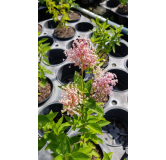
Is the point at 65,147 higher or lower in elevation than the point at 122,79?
higher

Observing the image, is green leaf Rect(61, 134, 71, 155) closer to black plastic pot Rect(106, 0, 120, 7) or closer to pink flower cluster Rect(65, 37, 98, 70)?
pink flower cluster Rect(65, 37, 98, 70)

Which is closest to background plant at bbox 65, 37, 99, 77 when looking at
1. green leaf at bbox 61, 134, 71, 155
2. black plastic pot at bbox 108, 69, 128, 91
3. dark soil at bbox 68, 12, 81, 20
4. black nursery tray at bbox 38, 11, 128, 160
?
green leaf at bbox 61, 134, 71, 155

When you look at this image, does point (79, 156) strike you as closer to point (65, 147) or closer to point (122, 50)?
point (65, 147)

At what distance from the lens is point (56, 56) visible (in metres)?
2.26

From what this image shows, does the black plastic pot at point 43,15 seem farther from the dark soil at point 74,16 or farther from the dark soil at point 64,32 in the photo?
the dark soil at point 64,32

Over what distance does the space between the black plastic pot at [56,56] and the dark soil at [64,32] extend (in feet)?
1.04

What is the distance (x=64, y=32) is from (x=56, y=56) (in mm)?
457

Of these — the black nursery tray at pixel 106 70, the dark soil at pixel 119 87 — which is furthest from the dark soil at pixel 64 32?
the dark soil at pixel 119 87

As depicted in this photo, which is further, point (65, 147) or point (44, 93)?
point (44, 93)

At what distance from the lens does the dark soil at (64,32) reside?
234 cm

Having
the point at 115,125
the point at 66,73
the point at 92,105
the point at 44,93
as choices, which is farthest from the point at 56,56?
the point at 92,105

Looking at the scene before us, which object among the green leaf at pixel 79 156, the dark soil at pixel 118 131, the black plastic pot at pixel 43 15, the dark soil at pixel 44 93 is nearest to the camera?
the green leaf at pixel 79 156

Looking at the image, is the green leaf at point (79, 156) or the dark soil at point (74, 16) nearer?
the green leaf at point (79, 156)

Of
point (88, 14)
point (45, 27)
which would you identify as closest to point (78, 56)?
point (45, 27)
